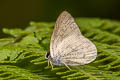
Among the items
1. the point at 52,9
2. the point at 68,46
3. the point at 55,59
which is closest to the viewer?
the point at 55,59

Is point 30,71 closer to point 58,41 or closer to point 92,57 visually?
point 58,41

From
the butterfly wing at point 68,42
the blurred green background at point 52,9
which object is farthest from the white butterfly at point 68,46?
the blurred green background at point 52,9

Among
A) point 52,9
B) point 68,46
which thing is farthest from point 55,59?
point 52,9

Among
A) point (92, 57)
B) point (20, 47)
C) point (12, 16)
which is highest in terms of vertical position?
point (12, 16)

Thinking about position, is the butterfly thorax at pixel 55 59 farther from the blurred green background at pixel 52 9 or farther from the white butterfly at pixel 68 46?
the blurred green background at pixel 52 9

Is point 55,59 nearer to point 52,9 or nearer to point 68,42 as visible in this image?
point 68,42

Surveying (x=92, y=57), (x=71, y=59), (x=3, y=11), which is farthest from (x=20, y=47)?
(x=3, y=11)
